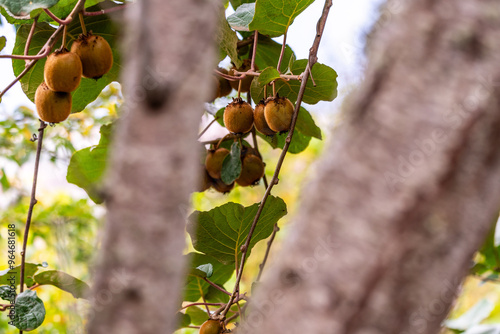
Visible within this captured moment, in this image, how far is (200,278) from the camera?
924 mm

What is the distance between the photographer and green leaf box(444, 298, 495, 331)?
142cm

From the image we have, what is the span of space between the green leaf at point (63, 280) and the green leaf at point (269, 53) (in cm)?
60

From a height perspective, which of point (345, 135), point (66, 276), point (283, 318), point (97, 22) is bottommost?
point (66, 276)

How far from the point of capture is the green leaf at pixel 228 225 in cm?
88

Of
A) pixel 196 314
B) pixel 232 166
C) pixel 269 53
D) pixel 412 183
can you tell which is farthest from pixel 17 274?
pixel 412 183

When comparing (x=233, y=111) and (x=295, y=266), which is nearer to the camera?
(x=295, y=266)

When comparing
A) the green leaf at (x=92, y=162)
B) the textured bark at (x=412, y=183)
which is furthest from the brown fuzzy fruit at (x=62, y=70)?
the textured bark at (x=412, y=183)

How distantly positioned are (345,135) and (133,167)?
13 centimetres

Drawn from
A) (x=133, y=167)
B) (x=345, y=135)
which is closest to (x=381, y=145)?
(x=345, y=135)

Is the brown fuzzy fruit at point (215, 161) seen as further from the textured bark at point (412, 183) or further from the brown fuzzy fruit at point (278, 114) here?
the textured bark at point (412, 183)

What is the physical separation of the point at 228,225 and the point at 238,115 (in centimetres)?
22

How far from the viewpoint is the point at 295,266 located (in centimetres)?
28

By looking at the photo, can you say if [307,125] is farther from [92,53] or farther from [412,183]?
[412,183]

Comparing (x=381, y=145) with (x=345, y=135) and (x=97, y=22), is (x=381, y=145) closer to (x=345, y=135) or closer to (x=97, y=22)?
(x=345, y=135)
